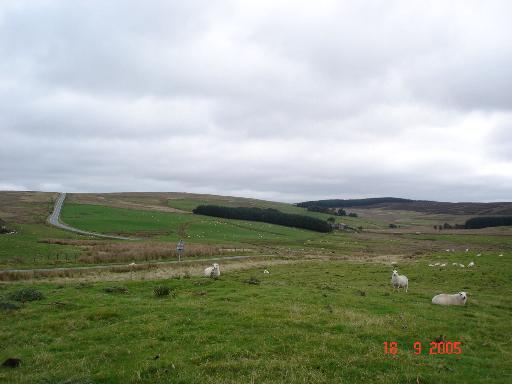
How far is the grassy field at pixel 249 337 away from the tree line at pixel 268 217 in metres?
120

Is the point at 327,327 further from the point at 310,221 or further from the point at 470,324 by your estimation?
the point at 310,221

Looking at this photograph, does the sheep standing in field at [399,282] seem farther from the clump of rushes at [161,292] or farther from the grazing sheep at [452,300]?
the clump of rushes at [161,292]

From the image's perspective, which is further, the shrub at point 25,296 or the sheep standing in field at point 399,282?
the sheep standing in field at point 399,282

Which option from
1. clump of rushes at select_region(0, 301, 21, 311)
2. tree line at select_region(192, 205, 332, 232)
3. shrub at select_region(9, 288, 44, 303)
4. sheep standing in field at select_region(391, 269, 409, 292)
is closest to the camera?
clump of rushes at select_region(0, 301, 21, 311)

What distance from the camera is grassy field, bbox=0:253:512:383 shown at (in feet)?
31.9

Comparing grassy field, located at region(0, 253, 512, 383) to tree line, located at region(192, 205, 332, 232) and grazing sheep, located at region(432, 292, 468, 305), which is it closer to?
grazing sheep, located at region(432, 292, 468, 305)

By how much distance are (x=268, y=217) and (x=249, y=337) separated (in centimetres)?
13535

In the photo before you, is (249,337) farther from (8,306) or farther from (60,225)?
(60,225)

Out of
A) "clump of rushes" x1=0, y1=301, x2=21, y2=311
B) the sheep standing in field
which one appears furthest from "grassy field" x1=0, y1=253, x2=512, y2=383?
the sheep standing in field

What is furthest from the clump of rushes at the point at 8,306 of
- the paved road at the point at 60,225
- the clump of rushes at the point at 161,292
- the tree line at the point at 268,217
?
the tree line at the point at 268,217

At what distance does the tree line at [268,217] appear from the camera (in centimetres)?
14200

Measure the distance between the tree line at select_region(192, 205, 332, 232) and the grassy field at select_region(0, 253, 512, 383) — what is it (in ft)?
395

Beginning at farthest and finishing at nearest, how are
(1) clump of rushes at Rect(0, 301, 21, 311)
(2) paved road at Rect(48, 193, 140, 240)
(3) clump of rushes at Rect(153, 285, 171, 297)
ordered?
(2) paved road at Rect(48, 193, 140, 240) < (3) clump of rushes at Rect(153, 285, 171, 297) < (1) clump of rushes at Rect(0, 301, 21, 311)

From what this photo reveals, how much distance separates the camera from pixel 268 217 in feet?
484
